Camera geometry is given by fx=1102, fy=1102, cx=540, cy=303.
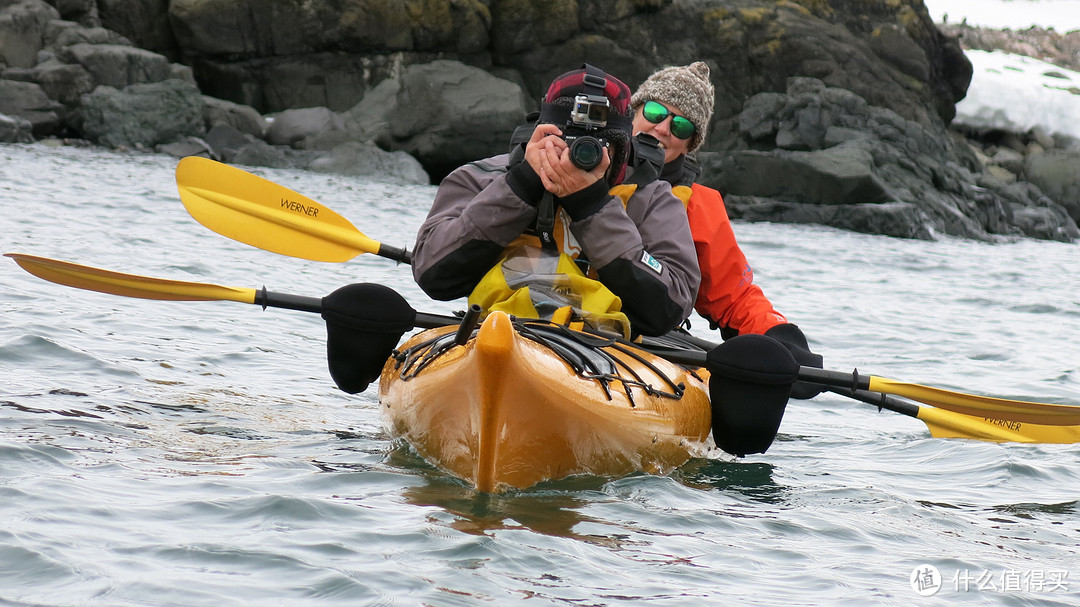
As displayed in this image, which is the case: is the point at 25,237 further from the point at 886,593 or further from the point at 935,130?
the point at 935,130

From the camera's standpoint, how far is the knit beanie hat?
13.1 ft

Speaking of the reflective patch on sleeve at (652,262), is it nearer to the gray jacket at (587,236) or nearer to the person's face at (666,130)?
the gray jacket at (587,236)

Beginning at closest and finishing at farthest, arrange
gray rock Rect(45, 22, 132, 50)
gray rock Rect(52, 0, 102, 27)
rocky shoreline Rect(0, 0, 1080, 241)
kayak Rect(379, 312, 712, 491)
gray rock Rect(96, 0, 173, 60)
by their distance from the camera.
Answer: kayak Rect(379, 312, 712, 491)
rocky shoreline Rect(0, 0, 1080, 241)
gray rock Rect(45, 22, 132, 50)
gray rock Rect(52, 0, 102, 27)
gray rock Rect(96, 0, 173, 60)

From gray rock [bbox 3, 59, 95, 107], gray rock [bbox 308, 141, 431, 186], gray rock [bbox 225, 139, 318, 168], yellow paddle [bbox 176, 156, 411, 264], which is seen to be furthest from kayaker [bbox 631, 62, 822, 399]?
gray rock [bbox 3, 59, 95, 107]

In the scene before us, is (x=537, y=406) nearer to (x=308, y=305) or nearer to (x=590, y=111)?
(x=590, y=111)

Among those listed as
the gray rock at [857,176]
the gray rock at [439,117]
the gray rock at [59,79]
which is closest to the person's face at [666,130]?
the gray rock at [857,176]

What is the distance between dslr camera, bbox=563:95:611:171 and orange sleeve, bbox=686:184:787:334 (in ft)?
3.45

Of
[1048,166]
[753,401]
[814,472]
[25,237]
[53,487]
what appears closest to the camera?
[53,487]

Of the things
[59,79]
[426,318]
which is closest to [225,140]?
[59,79]

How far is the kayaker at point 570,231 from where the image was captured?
10.4 feet

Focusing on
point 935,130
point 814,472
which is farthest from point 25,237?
point 935,130

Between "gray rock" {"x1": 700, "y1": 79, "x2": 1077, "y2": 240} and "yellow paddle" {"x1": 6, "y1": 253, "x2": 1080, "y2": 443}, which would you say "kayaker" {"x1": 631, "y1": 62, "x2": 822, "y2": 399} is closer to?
"yellow paddle" {"x1": 6, "y1": 253, "x2": 1080, "y2": 443}

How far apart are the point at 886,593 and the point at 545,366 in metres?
1.00

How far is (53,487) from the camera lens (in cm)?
279
